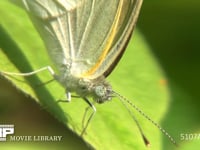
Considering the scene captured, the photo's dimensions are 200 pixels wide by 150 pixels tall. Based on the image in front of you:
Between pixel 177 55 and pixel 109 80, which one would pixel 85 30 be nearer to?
pixel 109 80

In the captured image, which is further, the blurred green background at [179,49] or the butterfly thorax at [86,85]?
the blurred green background at [179,49]

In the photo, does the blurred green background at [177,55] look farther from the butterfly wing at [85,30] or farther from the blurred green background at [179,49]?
the butterfly wing at [85,30]

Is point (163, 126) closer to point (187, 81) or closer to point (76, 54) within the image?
point (187, 81)

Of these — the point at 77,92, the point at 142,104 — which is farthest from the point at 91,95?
the point at 142,104

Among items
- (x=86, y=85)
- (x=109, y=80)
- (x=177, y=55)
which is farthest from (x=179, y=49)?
(x=86, y=85)

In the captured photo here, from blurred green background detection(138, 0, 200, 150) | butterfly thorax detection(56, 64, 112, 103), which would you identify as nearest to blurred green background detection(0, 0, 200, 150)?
blurred green background detection(138, 0, 200, 150)

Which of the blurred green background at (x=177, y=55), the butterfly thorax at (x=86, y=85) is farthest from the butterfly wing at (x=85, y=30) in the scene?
the blurred green background at (x=177, y=55)
